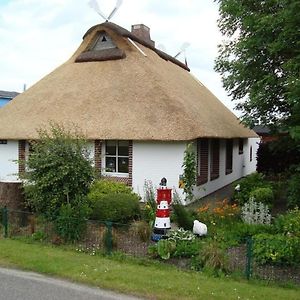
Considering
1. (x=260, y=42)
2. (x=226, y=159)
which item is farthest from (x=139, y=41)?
(x=260, y=42)

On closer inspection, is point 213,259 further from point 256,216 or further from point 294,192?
point 294,192

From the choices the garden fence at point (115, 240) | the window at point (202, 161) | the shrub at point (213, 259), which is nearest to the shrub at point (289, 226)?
the garden fence at point (115, 240)

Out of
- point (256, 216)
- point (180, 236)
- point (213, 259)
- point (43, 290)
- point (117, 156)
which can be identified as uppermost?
point (117, 156)

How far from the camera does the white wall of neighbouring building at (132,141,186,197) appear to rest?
14531mm

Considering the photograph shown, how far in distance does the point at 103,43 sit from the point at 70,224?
484 inches

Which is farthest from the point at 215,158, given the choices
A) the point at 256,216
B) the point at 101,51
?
the point at 256,216

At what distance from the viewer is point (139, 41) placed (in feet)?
66.9

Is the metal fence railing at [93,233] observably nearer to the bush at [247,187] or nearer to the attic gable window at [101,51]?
the bush at [247,187]

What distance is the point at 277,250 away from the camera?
779cm

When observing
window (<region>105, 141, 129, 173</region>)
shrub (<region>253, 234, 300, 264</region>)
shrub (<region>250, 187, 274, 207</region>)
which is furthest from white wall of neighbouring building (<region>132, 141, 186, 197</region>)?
shrub (<region>253, 234, 300, 264</region>)

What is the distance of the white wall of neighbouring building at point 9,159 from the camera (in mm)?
17119

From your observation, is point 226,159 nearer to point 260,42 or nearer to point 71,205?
point 260,42

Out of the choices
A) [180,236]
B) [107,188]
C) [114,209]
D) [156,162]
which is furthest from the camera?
[156,162]

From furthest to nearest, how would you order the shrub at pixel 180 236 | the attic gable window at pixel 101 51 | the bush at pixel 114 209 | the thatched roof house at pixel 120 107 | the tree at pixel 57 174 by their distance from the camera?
1. the attic gable window at pixel 101 51
2. the thatched roof house at pixel 120 107
3. the bush at pixel 114 209
4. the tree at pixel 57 174
5. the shrub at pixel 180 236
